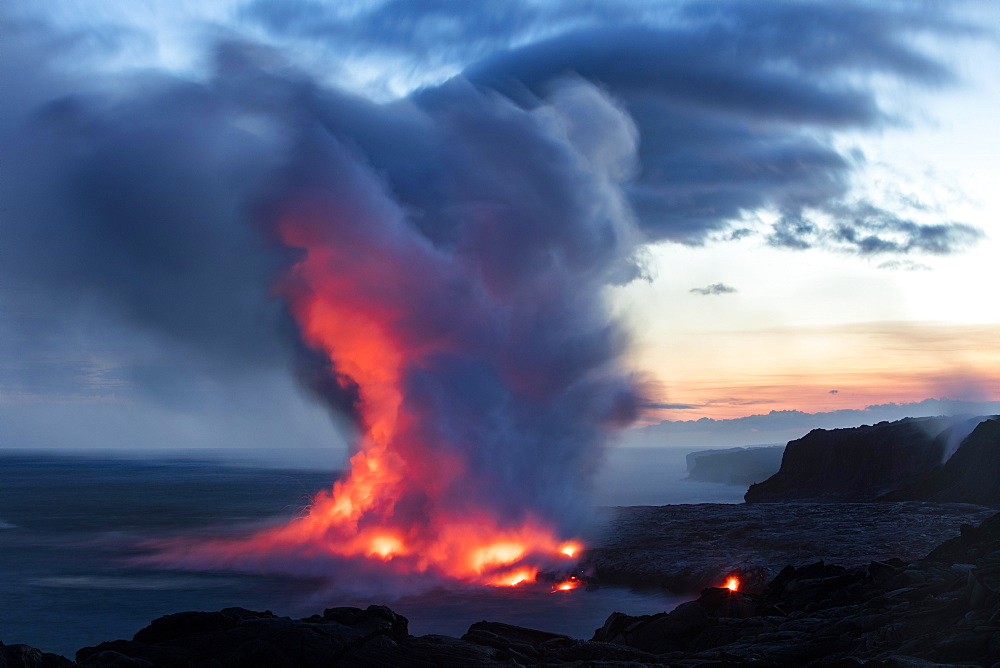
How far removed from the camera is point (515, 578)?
44.0 m

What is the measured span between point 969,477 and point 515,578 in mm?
40941

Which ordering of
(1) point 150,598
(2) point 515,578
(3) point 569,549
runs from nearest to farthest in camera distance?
(2) point 515,578, (1) point 150,598, (3) point 569,549

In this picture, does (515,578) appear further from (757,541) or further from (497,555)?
(757,541)

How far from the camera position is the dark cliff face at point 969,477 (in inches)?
2368

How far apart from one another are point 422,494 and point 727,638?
27.5m

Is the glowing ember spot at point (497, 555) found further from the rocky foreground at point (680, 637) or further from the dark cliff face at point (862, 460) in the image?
the dark cliff face at point (862, 460)

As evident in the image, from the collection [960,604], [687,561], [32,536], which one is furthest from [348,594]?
[32,536]

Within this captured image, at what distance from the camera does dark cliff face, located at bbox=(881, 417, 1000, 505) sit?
2368 inches

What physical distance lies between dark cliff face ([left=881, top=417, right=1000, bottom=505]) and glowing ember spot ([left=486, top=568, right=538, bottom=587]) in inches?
1420

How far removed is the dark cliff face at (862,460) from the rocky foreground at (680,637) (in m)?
52.8

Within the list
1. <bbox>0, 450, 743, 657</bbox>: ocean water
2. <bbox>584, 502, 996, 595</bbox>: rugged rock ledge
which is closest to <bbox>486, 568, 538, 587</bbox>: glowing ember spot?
<bbox>0, 450, 743, 657</bbox>: ocean water

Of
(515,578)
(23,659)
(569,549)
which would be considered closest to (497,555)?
(515,578)

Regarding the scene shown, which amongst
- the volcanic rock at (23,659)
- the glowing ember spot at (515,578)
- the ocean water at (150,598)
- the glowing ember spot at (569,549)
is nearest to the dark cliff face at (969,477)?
the ocean water at (150,598)

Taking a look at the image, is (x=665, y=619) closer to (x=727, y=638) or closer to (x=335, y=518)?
(x=727, y=638)
